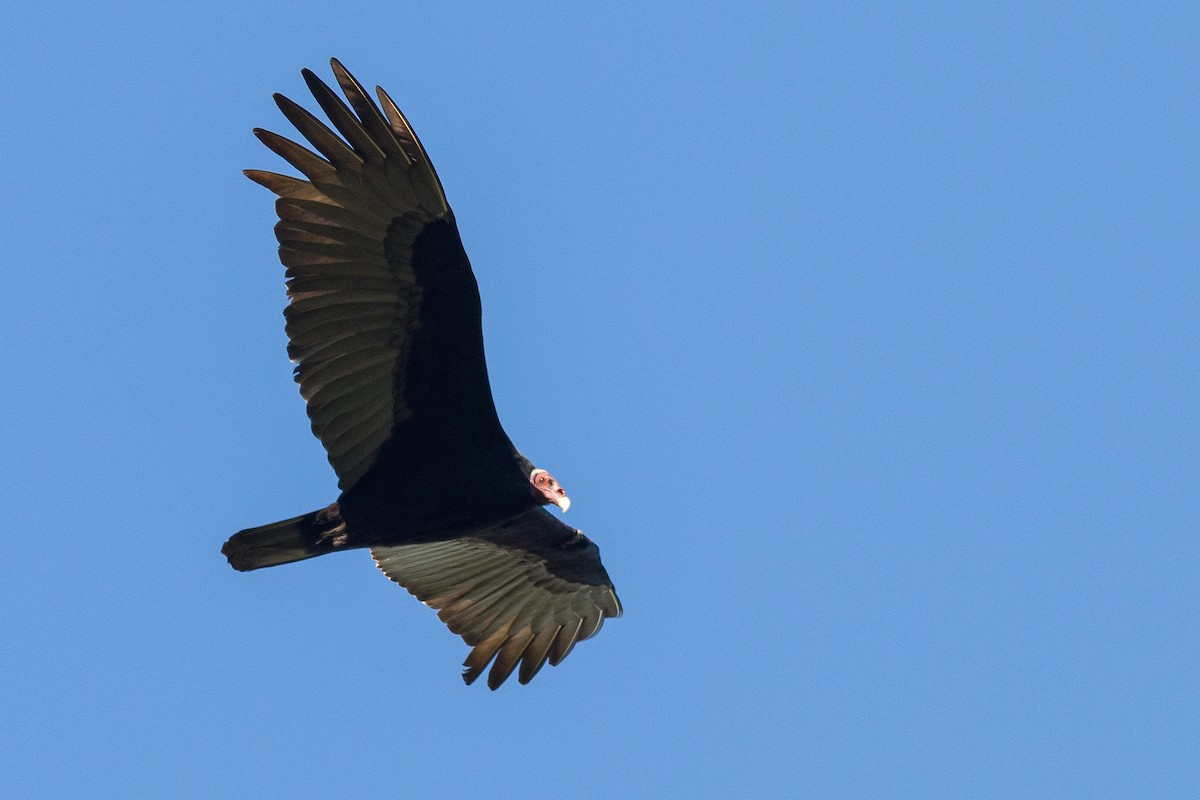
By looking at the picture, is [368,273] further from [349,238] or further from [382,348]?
[382,348]

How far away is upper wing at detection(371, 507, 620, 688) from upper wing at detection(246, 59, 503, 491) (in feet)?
5.20

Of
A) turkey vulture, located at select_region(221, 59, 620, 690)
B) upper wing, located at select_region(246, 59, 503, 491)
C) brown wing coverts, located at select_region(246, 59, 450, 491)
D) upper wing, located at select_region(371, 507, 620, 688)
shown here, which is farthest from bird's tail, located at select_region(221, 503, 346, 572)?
upper wing, located at select_region(371, 507, 620, 688)

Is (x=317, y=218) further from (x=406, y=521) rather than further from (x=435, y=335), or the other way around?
(x=406, y=521)

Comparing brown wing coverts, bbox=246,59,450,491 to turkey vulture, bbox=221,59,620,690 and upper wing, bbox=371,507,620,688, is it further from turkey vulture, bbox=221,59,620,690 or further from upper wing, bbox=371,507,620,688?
upper wing, bbox=371,507,620,688

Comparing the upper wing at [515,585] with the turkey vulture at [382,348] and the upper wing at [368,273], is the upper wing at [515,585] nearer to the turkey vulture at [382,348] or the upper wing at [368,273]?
the turkey vulture at [382,348]

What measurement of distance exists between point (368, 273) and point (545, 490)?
75.3 inches

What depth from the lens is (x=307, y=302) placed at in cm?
1180

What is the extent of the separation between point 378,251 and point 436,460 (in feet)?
4.92

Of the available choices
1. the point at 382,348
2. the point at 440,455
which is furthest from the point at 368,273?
the point at 440,455

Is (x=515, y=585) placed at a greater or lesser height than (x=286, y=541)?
greater

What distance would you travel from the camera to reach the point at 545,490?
489 inches

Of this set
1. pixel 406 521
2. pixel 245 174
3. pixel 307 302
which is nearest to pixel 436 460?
pixel 406 521

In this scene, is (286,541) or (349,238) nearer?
(349,238)

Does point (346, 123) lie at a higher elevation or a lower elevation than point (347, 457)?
higher
